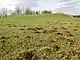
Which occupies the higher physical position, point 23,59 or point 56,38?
point 56,38

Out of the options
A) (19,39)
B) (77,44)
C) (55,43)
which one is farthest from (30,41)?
(77,44)

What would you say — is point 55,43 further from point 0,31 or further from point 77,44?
point 0,31

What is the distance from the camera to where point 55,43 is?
9.95 meters

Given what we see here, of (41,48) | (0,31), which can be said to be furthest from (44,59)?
(0,31)

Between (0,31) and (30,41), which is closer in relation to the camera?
(30,41)

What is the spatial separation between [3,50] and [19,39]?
142 cm

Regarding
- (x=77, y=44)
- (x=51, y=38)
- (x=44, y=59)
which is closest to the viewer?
(x=44, y=59)

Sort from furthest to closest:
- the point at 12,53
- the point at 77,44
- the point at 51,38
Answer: the point at 51,38, the point at 77,44, the point at 12,53

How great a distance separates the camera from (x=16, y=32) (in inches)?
464

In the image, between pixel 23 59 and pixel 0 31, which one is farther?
pixel 0 31

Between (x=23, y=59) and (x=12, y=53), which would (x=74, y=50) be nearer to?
(x=23, y=59)

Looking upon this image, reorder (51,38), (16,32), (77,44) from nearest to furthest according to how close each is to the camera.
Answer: (77,44) < (51,38) < (16,32)

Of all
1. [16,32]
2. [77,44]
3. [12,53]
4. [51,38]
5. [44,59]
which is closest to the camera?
[44,59]

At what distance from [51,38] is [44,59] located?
7.25 feet
